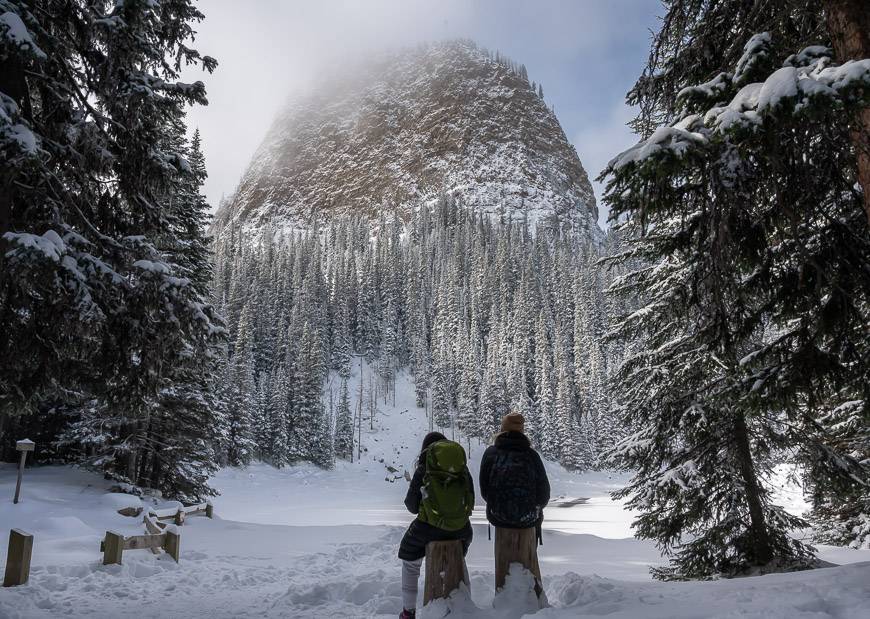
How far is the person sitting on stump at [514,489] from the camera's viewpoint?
17.0 ft

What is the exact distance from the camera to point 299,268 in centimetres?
10531

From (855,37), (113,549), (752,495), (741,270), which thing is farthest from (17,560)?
(752,495)

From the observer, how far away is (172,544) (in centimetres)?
902

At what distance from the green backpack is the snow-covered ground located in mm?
820

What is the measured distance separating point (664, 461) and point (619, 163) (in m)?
7.81

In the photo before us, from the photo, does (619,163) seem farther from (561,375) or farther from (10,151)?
(561,375)

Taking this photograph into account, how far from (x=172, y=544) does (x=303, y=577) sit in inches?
103

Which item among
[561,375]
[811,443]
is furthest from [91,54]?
[561,375]

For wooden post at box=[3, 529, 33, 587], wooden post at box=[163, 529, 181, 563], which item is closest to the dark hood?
Result: wooden post at box=[3, 529, 33, 587]

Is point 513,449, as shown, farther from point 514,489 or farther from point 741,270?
point 741,270

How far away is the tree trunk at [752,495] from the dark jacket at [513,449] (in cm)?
425

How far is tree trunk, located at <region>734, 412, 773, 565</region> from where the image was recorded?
793 centimetres

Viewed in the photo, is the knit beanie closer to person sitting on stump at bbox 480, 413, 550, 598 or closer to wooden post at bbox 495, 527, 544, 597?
person sitting on stump at bbox 480, 413, 550, 598

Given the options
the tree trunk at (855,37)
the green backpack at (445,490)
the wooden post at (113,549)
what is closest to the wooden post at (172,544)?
the wooden post at (113,549)
